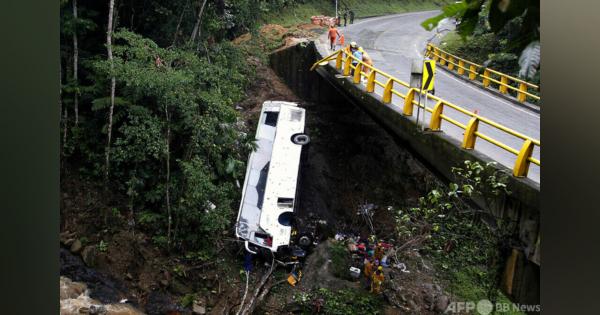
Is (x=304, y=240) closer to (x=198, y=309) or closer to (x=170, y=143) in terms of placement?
(x=198, y=309)

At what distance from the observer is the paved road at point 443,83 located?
566 cm

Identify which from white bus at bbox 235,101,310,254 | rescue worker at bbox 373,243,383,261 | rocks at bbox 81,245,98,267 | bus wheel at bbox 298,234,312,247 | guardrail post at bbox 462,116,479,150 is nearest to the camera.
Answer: guardrail post at bbox 462,116,479,150

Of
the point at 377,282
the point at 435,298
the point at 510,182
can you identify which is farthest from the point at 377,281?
the point at 510,182

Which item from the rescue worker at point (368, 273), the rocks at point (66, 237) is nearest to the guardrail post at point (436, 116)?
the rescue worker at point (368, 273)

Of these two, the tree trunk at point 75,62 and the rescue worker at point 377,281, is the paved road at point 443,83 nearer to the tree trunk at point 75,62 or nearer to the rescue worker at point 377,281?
the rescue worker at point 377,281

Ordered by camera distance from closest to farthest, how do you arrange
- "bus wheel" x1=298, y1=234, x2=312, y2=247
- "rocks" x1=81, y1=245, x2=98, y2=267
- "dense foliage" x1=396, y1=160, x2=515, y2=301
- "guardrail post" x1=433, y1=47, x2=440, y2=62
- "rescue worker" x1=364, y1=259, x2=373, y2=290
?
"dense foliage" x1=396, y1=160, x2=515, y2=301, "rocks" x1=81, y1=245, x2=98, y2=267, "rescue worker" x1=364, y1=259, x2=373, y2=290, "bus wheel" x1=298, y1=234, x2=312, y2=247, "guardrail post" x1=433, y1=47, x2=440, y2=62

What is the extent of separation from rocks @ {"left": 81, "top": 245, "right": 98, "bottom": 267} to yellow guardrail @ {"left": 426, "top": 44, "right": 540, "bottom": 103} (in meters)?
6.09

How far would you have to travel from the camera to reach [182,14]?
7.45 metres

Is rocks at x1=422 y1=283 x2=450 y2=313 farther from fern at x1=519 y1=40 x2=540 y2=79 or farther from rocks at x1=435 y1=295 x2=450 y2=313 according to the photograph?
fern at x1=519 y1=40 x2=540 y2=79

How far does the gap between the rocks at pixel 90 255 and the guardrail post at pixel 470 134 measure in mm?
4650

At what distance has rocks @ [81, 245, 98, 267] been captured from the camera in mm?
6141

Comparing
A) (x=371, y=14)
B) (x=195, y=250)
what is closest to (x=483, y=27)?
(x=195, y=250)

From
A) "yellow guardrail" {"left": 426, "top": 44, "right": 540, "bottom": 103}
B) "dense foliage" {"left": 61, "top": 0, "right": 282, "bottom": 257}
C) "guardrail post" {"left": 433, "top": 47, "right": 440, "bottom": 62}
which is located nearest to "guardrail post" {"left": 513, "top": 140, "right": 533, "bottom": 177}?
"dense foliage" {"left": 61, "top": 0, "right": 282, "bottom": 257}

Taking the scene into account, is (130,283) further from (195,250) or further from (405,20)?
(405,20)
